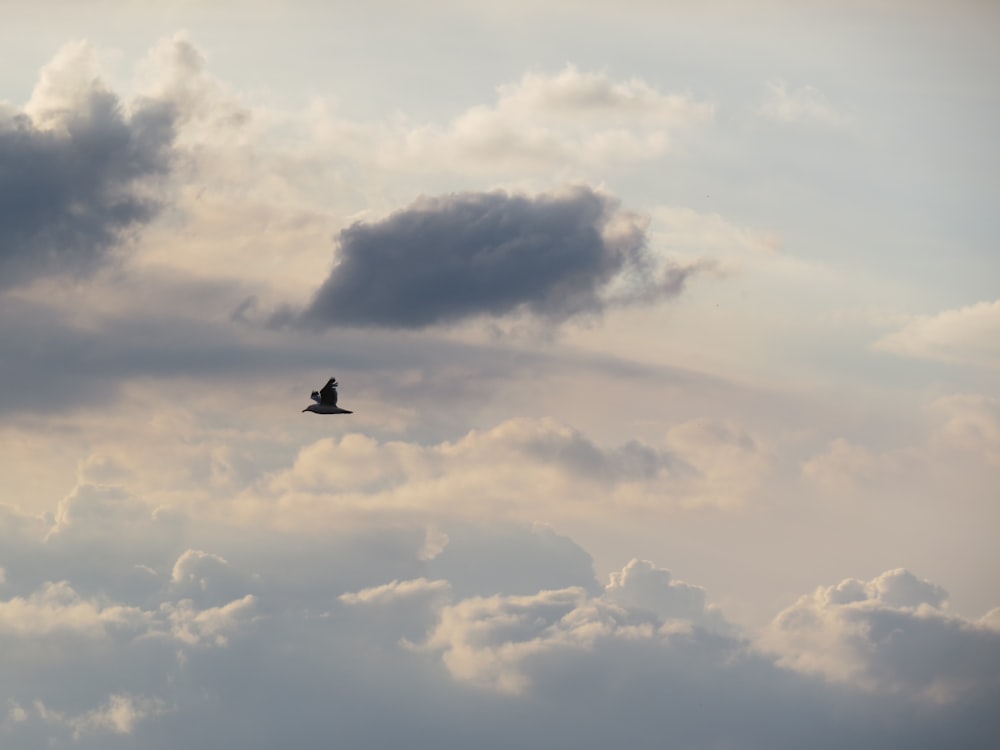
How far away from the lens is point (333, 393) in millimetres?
186500

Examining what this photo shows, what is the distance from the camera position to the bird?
605 ft

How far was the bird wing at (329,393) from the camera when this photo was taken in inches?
7244

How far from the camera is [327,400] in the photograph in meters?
187

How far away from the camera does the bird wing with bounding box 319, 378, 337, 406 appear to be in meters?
184

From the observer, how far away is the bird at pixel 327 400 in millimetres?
184375

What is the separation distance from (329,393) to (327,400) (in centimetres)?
157

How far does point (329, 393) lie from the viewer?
18638cm
